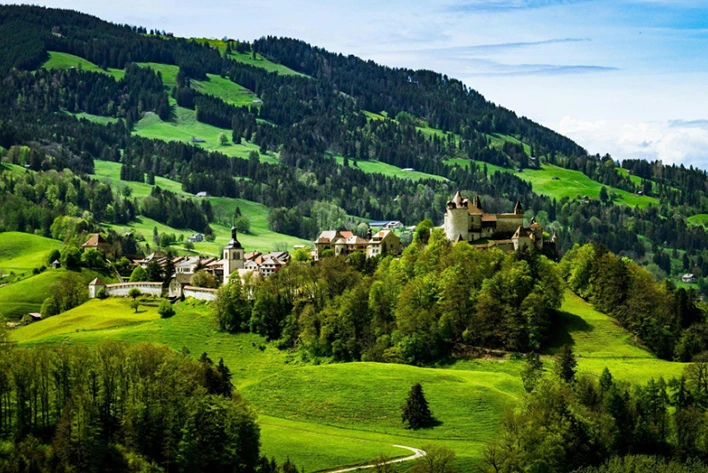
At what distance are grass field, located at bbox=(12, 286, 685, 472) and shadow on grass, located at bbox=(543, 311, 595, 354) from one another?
0.13 metres

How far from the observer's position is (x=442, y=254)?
149m

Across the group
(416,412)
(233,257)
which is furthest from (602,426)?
(233,257)

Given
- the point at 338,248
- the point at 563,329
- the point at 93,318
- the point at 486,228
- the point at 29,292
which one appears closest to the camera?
the point at 563,329

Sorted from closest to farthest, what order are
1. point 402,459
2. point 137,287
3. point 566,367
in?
point 402,459, point 566,367, point 137,287

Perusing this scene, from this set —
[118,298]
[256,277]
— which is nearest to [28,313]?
[118,298]

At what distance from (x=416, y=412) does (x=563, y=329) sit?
106ft

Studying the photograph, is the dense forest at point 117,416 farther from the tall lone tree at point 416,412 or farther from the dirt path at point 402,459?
the tall lone tree at point 416,412

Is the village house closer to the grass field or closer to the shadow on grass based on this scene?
the grass field

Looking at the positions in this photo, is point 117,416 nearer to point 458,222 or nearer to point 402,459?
point 402,459

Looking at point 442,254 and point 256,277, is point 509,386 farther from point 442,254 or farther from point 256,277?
point 256,277

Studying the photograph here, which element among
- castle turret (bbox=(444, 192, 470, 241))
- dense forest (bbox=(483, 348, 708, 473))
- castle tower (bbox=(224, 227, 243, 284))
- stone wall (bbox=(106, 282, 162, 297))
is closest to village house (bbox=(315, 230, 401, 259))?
castle tower (bbox=(224, 227, 243, 284))

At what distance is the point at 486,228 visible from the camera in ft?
513

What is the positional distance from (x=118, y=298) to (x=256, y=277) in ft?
81.4

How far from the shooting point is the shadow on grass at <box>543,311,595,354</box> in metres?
133
